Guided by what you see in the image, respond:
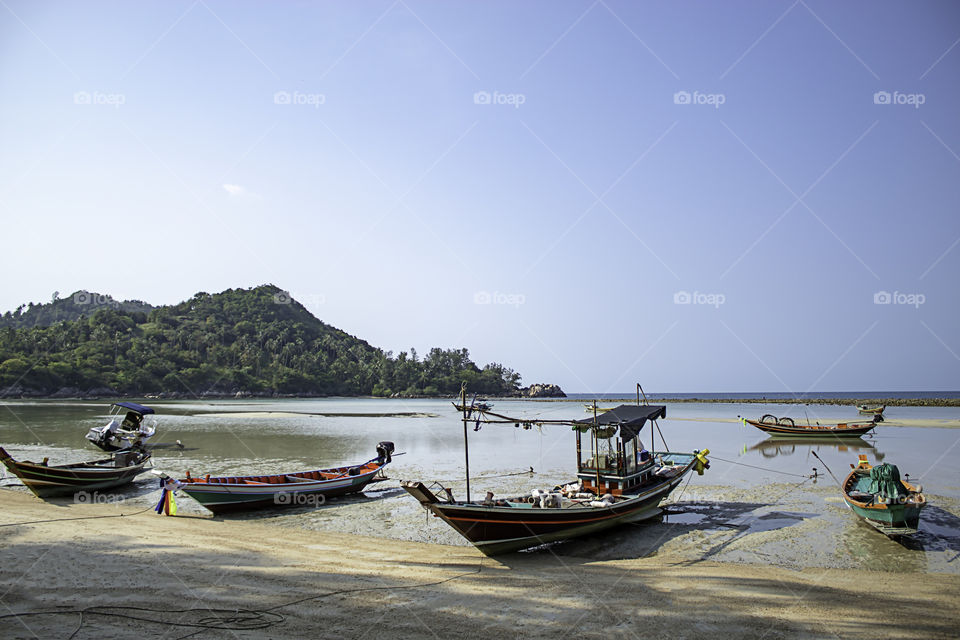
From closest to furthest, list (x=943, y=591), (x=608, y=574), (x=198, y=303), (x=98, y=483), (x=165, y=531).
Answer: (x=943, y=591) < (x=608, y=574) < (x=165, y=531) < (x=98, y=483) < (x=198, y=303)

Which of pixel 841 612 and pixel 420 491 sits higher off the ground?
pixel 420 491

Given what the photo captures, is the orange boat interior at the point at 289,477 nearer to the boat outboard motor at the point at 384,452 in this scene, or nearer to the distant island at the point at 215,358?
the boat outboard motor at the point at 384,452

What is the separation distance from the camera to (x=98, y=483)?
18.3m

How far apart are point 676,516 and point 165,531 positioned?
14172 mm

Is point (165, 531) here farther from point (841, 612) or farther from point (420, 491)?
point (841, 612)

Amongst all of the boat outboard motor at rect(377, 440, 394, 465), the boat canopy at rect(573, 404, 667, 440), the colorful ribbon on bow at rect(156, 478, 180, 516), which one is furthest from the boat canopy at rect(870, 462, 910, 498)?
the colorful ribbon on bow at rect(156, 478, 180, 516)

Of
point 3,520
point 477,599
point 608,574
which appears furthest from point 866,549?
point 3,520

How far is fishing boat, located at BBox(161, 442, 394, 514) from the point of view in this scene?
1564 cm

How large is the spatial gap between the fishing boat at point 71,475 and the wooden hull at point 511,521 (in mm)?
14351

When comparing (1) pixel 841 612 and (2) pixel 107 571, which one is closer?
(1) pixel 841 612

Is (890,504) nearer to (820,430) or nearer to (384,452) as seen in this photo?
(384,452)

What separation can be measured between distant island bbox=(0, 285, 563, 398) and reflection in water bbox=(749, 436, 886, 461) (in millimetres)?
83471

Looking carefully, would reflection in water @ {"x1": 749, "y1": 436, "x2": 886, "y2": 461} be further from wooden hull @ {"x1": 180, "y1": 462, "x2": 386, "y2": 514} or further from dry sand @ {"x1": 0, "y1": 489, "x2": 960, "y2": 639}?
wooden hull @ {"x1": 180, "y1": 462, "x2": 386, "y2": 514}

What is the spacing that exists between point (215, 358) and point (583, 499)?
13537 cm
